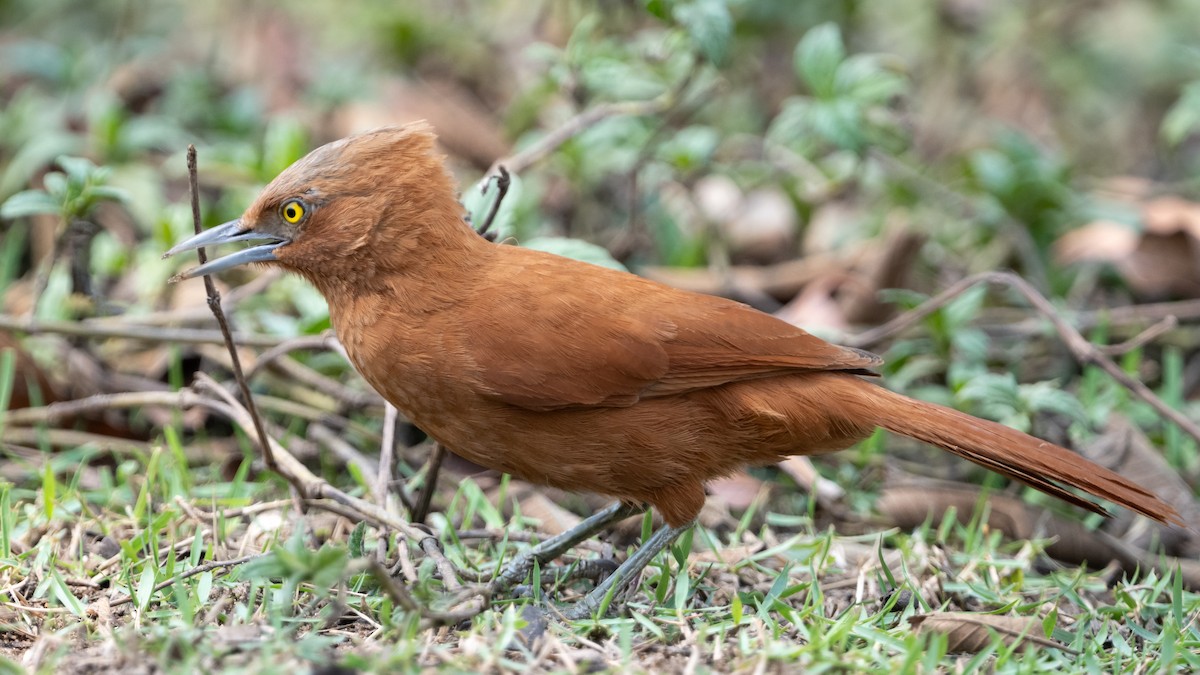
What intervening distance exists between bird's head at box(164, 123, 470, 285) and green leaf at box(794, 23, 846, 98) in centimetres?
229

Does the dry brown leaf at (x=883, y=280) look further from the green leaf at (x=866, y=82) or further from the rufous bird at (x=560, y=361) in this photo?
the rufous bird at (x=560, y=361)

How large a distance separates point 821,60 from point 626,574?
2697mm

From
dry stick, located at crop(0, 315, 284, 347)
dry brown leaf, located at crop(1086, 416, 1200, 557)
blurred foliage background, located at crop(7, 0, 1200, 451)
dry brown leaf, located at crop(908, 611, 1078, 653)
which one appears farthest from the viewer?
blurred foliage background, located at crop(7, 0, 1200, 451)

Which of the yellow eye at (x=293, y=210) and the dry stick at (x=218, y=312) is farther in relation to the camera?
the yellow eye at (x=293, y=210)

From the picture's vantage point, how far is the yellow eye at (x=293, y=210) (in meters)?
3.31

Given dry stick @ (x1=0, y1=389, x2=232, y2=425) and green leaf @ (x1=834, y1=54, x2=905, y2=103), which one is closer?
dry stick @ (x1=0, y1=389, x2=232, y2=425)

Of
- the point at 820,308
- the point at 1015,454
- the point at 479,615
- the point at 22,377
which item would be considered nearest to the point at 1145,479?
the point at 1015,454

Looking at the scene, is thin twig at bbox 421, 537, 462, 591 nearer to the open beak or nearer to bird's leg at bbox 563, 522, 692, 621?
bird's leg at bbox 563, 522, 692, 621

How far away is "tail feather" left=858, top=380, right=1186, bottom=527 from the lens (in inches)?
123

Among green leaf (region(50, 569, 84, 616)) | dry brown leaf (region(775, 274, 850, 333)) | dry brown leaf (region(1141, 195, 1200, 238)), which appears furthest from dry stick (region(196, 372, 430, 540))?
dry brown leaf (region(1141, 195, 1200, 238))

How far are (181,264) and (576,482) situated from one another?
255 cm

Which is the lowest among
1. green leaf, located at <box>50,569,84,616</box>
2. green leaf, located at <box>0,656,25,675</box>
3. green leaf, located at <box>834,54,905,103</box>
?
green leaf, located at <box>50,569,84,616</box>

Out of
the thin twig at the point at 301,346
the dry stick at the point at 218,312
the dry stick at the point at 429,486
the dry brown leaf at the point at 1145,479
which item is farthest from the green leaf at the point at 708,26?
the dry brown leaf at the point at 1145,479

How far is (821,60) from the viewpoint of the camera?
5059 millimetres
